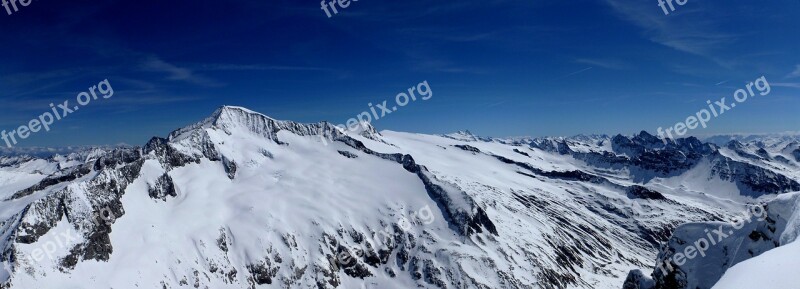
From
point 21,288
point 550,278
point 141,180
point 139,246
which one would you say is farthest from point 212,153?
point 550,278

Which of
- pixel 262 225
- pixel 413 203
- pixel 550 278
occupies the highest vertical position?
pixel 262 225

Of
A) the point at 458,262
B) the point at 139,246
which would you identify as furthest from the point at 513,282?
the point at 139,246

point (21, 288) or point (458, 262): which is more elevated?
point (21, 288)

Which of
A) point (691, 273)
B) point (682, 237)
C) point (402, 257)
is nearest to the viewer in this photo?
point (691, 273)

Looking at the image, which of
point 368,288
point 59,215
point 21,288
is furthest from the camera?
point 368,288

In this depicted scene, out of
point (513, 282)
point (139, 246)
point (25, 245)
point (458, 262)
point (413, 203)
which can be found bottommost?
point (513, 282)

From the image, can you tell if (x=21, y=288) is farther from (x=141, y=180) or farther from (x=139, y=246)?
(x=141, y=180)

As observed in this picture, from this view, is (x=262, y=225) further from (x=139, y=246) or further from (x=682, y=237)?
(x=682, y=237)

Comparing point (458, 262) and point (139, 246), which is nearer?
point (139, 246)

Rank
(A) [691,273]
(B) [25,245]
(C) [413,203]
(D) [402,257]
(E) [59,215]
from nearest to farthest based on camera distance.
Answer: (A) [691,273], (B) [25,245], (E) [59,215], (D) [402,257], (C) [413,203]
